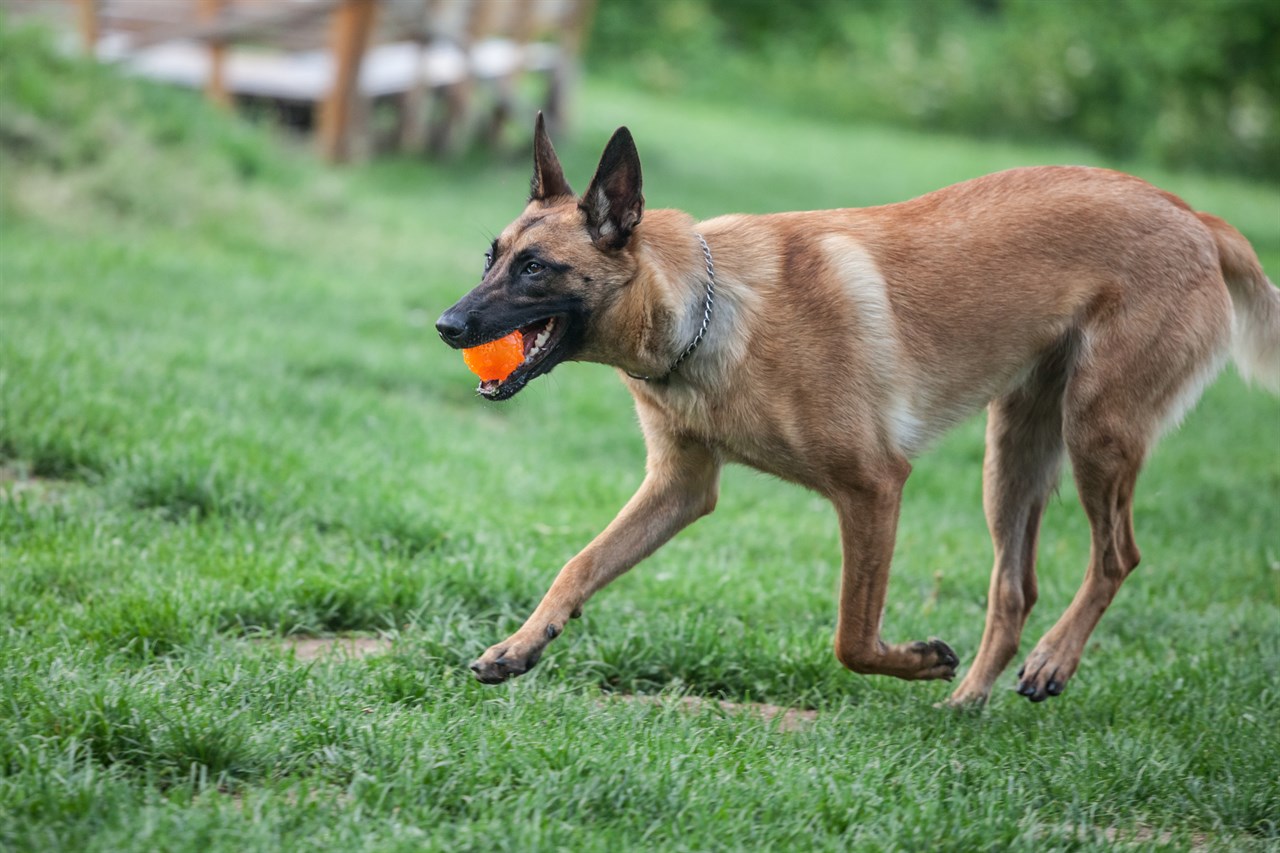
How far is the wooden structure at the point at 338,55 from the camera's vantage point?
1291cm

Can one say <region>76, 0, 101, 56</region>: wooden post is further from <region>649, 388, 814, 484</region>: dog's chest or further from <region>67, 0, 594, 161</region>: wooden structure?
<region>649, 388, 814, 484</region>: dog's chest

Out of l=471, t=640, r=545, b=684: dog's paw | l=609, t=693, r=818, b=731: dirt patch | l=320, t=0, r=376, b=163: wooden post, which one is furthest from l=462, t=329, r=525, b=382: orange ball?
l=320, t=0, r=376, b=163: wooden post

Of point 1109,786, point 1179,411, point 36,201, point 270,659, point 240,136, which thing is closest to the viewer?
point 1109,786

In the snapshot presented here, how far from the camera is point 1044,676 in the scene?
4344 millimetres

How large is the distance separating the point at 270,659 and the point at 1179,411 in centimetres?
308

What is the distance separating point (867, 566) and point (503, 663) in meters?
1.15

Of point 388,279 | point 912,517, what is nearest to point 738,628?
point 912,517

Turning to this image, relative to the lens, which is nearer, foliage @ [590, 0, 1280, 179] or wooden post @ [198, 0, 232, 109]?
wooden post @ [198, 0, 232, 109]

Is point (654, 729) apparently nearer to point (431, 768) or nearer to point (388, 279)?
point (431, 768)

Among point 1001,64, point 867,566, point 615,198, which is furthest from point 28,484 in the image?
point 1001,64

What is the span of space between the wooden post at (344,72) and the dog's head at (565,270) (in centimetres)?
954

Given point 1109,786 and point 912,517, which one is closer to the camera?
point 1109,786

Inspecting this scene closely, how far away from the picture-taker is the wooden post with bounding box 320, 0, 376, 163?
41.7 feet

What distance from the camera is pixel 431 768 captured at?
3287 mm
